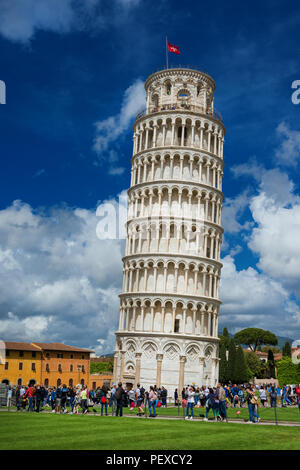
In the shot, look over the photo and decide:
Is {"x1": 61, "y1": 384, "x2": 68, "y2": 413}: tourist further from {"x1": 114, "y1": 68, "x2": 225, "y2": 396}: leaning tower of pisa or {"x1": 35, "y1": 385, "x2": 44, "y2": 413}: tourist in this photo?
{"x1": 114, "y1": 68, "x2": 225, "y2": 396}: leaning tower of pisa

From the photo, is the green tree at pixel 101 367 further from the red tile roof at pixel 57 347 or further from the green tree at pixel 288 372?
the green tree at pixel 288 372

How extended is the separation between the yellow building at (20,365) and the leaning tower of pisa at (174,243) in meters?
45.6

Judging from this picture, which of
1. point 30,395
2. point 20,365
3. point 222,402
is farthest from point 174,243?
point 20,365

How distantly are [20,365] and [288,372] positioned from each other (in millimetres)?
54304

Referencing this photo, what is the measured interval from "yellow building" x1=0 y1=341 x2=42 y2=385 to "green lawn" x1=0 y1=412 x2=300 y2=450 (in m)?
81.5

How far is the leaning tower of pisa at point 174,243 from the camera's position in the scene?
188ft

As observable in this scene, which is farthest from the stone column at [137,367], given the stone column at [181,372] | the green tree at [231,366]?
the green tree at [231,366]

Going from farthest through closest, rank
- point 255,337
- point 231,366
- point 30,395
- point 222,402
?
point 255,337
point 231,366
point 30,395
point 222,402

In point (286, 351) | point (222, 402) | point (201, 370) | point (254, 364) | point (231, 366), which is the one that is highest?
point (286, 351)

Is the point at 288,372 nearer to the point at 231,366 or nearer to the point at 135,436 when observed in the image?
the point at 231,366

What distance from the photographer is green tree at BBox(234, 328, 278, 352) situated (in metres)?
150

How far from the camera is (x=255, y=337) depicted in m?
150
